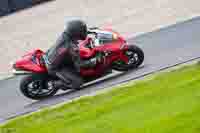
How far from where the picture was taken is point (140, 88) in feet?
33.7

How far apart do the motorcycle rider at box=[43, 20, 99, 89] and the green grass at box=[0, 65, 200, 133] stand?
1.85 metres

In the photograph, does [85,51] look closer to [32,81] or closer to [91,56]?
[91,56]

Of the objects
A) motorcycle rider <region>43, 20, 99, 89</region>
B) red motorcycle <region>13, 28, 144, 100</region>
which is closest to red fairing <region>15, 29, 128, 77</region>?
red motorcycle <region>13, 28, 144, 100</region>

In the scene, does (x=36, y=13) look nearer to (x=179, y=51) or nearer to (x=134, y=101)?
(x=179, y=51)

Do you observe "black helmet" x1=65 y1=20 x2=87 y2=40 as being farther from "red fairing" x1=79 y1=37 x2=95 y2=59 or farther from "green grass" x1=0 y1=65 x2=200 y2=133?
"green grass" x1=0 y1=65 x2=200 y2=133

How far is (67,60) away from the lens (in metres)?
13.1

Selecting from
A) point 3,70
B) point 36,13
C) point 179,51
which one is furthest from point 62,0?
point 179,51

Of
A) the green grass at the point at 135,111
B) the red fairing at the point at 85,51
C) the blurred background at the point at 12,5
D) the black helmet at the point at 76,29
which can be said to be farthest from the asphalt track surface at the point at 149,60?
the blurred background at the point at 12,5

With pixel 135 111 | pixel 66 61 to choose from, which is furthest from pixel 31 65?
pixel 135 111

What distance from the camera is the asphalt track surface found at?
12586 mm

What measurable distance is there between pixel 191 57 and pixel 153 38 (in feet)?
11.2

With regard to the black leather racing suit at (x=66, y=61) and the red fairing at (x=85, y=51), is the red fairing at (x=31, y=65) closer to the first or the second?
the black leather racing suit at (x=66, y=61)

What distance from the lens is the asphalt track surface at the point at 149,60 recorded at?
12.6 metres

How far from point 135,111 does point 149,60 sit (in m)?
5.89
